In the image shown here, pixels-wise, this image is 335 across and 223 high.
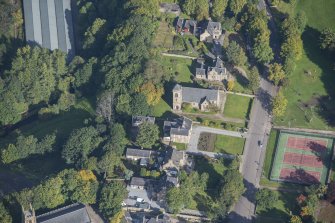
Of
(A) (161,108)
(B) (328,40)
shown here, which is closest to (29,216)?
(A) (161,108)

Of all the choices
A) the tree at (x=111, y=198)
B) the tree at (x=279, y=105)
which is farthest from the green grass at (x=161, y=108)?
the tree at (x=111, y=198)

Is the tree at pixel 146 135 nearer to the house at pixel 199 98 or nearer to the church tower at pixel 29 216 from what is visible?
the house at pixel 199 98

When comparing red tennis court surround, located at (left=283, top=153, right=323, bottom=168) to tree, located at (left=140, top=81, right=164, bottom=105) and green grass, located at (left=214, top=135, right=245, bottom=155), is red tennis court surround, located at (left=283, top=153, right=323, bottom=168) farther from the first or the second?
tree, located at (left=140, top=81, right=164, bottom=105)

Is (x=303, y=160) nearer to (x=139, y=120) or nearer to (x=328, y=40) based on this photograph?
(x=328, y=40)

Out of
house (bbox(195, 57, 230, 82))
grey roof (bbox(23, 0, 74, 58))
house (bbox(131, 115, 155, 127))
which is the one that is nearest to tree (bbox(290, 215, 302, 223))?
house (bbox(131, 115, 155, 127))

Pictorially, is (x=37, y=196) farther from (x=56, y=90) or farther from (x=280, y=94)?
(x=280, y=94)

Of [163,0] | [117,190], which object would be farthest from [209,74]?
[117,190]
